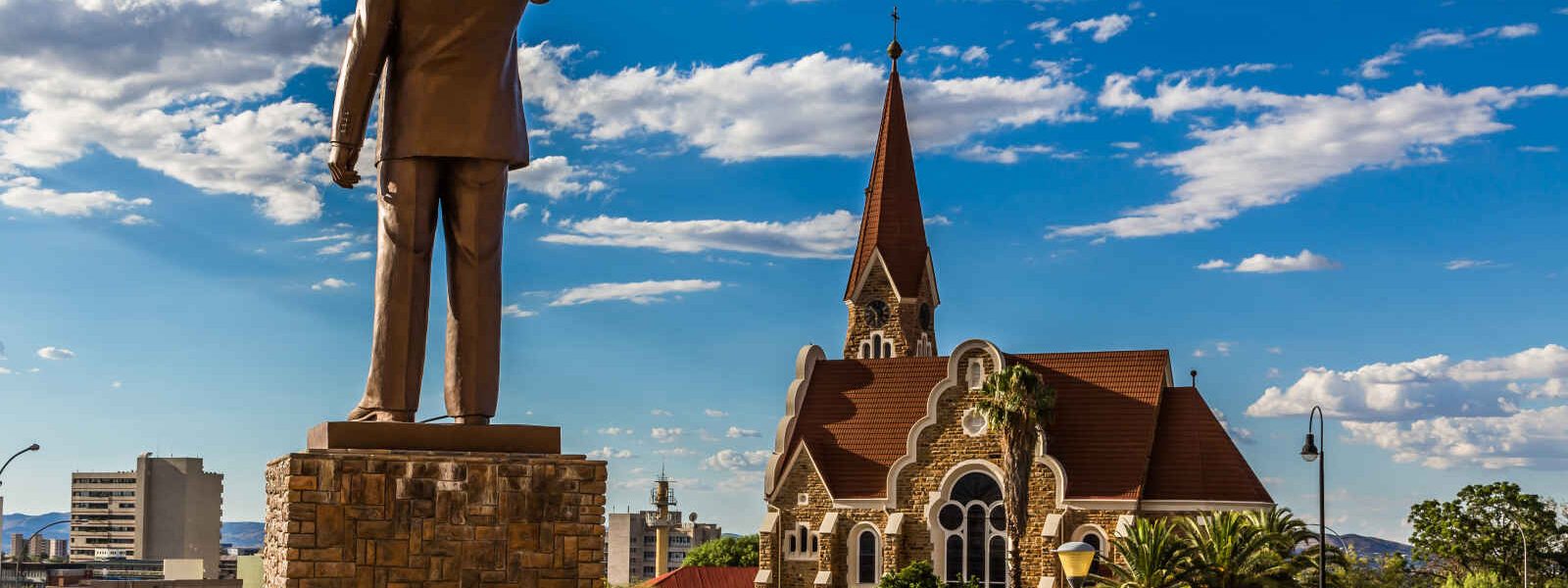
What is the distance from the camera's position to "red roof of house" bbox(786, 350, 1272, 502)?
51.6 meters

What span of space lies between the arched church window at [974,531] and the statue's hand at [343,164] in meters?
42.8

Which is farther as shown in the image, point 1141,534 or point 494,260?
point 1141,534

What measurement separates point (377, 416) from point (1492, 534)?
5734 centimetres

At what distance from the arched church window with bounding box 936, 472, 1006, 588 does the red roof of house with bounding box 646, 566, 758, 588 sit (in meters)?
10.1

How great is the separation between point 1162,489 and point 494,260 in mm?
41742

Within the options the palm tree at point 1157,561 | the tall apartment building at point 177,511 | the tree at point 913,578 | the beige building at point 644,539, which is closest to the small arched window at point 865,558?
the tree at point 913,578

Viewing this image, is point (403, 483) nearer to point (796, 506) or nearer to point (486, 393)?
point (486, 393)

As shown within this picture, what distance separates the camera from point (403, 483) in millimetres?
11078

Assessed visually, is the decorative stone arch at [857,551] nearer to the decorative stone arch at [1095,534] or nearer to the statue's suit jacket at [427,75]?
the decorative stone arch at [1095,534]

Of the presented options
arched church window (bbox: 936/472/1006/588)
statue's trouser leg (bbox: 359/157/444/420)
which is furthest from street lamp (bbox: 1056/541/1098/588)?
arched church window (bbox: 936/472/1006/588)

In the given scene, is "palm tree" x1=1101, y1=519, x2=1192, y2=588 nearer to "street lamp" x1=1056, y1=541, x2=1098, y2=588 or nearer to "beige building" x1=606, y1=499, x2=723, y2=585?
"street lamp" x1=1056, y1=541, x2=1098, y2=588

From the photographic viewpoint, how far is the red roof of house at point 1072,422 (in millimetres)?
Result: 51562

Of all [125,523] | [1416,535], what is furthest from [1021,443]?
[125,523]

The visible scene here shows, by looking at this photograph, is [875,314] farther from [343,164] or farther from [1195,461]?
[343,164]
